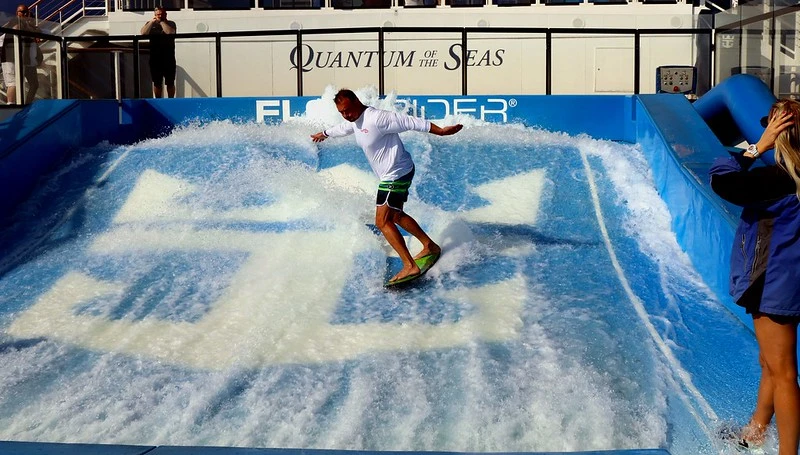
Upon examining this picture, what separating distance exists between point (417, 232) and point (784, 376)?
138 inches

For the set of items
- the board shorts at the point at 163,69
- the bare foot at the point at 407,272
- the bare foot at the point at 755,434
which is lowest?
the bare foot at the point at 755,434

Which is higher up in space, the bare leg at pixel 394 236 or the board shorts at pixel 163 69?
the board shorts at pixel 163 69

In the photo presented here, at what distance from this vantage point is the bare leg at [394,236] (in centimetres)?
648

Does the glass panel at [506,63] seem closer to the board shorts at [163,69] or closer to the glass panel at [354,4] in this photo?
the glass panel at [354,4]

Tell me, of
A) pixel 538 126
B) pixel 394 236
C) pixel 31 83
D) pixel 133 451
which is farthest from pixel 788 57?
pixel 31 83

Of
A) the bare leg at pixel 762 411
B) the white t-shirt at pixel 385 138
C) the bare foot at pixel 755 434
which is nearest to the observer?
the bare leg at pixel 762 411

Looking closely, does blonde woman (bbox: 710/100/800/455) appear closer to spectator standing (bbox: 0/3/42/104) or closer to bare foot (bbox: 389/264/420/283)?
bare foot (bbox: 389/264/420/283)

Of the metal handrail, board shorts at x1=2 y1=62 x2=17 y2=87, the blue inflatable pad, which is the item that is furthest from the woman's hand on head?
board shorts at x1=2 y1=62 x2=17 y2=87

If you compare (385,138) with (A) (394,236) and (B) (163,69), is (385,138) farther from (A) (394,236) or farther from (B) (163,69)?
(B) (163,69)

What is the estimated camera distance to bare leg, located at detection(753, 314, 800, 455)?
3537 mm

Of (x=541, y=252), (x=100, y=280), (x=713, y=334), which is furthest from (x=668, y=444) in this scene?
(x=100, y=280)

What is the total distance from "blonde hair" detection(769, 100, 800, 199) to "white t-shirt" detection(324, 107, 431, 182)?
3.24 metres

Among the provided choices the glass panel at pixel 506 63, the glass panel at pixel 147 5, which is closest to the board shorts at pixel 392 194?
the glass panel at pixel 506 63

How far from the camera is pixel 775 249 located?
350cm
